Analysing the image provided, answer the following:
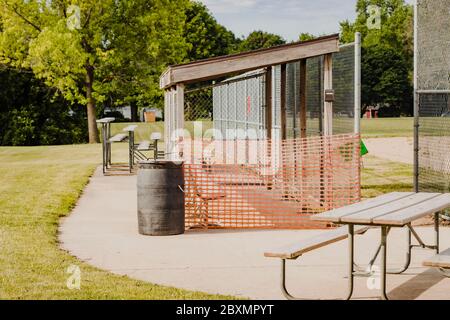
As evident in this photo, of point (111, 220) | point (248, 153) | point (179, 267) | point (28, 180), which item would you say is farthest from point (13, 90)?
point (179, 267)

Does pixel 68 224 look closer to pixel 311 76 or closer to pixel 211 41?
pixel 311 76

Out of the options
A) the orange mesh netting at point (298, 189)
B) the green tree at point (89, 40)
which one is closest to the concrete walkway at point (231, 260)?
the orange mesh netting at point (298, 189)

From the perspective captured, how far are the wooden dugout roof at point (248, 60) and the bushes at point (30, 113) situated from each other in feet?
97.3

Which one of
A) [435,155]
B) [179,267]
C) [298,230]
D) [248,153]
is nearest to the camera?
[179,267]

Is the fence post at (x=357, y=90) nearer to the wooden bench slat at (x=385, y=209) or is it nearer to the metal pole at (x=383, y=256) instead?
the wooden bench slat at (x=385, y=209)

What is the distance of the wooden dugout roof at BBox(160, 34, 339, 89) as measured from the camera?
1155 cm

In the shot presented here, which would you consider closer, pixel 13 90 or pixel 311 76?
pixel 311 76

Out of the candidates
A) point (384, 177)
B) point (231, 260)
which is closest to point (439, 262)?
point (231, 260)

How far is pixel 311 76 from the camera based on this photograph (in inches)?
559

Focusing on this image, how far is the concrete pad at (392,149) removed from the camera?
26.9m

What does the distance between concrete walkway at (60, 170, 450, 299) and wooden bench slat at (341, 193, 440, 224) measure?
79 centimetres

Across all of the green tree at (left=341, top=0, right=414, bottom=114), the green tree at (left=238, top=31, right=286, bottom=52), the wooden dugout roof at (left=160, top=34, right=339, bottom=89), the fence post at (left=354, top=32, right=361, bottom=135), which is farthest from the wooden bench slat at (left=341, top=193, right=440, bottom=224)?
the green tree at (left=238, top=31, right=286, bottom=52)

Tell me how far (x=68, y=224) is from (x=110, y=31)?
2985cm

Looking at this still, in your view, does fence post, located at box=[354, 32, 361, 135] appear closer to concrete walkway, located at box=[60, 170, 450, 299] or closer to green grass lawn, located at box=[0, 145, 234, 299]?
concrete walkway, located at box=[60, 170, 450, 299]
